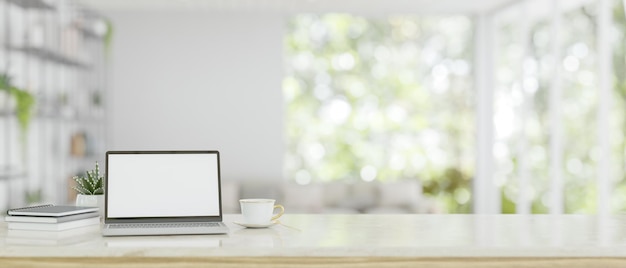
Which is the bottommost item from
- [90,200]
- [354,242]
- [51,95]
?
[354,242]

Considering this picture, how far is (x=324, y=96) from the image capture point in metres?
8.70

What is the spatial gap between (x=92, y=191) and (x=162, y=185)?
0.31 m

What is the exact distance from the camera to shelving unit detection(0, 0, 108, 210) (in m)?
5.59

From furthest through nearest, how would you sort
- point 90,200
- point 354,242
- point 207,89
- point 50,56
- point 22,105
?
point 207,89 < point 50,56 < point 22,105 < point 90,200 < point 354,242

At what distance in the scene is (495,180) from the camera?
27.4ft

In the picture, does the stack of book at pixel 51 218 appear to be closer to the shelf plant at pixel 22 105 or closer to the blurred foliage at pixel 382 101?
the shelf plant at pixel 22 105

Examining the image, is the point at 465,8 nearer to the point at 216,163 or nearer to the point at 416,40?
the point at 416,40

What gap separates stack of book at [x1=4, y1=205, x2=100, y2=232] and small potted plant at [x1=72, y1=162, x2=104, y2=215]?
0.14 meters

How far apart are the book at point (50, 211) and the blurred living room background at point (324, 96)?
14.5 feet

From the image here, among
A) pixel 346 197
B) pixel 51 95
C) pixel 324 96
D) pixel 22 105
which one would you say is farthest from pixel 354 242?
pixel 324 96

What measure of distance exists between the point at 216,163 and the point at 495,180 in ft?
21.1

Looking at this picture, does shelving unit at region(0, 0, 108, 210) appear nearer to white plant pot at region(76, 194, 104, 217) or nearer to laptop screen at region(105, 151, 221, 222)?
white plant pot at region(76, 194, 104, 217)

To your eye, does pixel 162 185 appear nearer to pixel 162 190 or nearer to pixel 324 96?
pixel 162 190

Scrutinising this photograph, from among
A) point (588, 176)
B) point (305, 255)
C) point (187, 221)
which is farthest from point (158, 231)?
point (588, 176)
